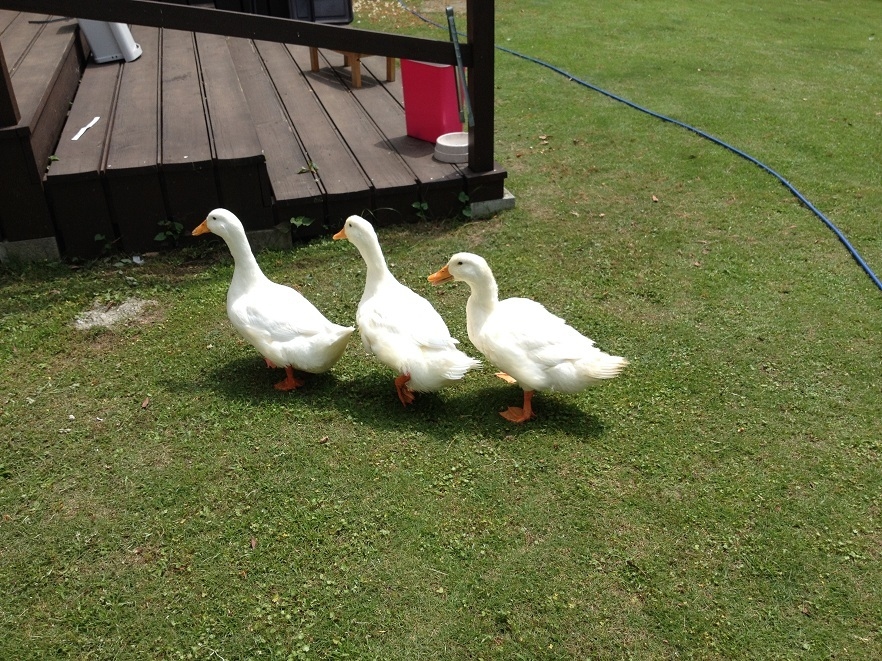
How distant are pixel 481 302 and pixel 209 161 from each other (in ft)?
7.85

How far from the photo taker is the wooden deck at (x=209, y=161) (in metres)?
5.07

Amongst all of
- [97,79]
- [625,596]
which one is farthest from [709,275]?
[97,79]

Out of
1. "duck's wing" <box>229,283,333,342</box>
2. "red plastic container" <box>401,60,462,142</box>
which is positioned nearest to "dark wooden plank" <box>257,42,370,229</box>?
"red plastic container" <box>401,60,462,142</box>

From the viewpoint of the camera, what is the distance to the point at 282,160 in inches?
231

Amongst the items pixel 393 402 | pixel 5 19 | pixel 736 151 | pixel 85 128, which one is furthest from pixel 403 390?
pixel 5 19

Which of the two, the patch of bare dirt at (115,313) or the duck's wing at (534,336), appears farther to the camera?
the patch of bare dirt at (115,313)

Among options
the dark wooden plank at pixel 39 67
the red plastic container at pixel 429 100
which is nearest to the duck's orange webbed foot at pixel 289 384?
the dark wooden plank at pixel 39 67

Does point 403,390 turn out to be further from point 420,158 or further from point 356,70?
point 356,70

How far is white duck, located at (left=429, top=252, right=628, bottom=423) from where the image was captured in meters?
3.57

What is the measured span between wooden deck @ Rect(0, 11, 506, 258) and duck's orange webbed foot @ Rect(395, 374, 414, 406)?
2.03 metres

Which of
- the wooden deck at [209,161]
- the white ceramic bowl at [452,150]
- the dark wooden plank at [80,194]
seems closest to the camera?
the dark wooden plank at [80,194]

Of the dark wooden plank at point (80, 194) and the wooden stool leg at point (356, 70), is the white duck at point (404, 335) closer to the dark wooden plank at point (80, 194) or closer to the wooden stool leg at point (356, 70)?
the dark wooden plank at point (80, 194)

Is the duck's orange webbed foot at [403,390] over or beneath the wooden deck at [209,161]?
beneath

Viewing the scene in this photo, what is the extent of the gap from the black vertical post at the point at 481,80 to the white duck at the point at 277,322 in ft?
7.31
